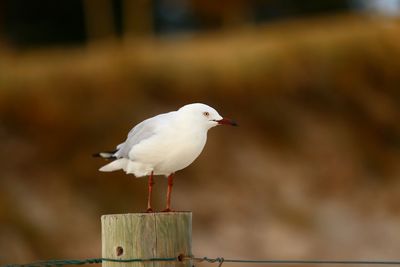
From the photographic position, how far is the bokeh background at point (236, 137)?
11.9m

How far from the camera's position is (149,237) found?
3094 mm

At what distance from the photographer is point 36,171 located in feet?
40.1

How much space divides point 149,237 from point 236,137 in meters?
9.52

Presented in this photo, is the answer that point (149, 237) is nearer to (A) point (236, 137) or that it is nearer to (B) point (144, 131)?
(B) point (144, 131)

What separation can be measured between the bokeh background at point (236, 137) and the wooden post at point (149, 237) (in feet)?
28.1

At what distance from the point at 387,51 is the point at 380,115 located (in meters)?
0.89

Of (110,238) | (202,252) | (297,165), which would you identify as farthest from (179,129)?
(297,165)

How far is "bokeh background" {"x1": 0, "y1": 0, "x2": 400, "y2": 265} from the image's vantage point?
11867mm

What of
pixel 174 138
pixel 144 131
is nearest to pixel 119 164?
pixel 144 131

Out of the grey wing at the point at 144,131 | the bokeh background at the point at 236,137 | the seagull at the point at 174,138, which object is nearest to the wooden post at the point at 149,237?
the seagull at the point at 174,138

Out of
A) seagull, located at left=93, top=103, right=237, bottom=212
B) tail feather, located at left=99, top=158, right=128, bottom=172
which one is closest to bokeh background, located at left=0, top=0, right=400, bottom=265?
tail feather, located at left=99, top=158, right=128, bottom=172

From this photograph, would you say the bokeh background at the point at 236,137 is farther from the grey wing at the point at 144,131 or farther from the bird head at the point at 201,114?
the bird head at the point at 201,114

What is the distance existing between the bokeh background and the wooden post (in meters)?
8.58

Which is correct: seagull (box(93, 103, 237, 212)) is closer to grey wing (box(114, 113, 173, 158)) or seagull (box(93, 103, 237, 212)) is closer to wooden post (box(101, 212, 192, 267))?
grey wing (box(114, 113, 173, 158))
